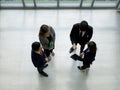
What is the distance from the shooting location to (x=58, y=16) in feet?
35.9

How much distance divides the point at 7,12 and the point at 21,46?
6.53 feet

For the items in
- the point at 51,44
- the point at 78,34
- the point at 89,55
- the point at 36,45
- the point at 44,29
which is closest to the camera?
the point at 36,45

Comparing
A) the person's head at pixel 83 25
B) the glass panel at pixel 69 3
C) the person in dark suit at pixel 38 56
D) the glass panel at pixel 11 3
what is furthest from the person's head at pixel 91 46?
the glass panel at pixel 11 3

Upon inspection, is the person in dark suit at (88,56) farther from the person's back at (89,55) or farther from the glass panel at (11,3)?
the glass panel at (11,3)

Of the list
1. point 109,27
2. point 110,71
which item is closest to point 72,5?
point 109,27

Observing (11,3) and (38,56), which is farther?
(11,3)

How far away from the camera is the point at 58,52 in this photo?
374 inches

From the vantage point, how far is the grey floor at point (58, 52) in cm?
857

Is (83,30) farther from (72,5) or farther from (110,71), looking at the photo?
(72,5)

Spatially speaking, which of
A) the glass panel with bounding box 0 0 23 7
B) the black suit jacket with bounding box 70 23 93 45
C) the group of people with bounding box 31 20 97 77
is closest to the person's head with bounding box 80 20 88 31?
the group of people with bounding box 31 20 97 77

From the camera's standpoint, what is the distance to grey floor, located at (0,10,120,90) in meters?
8.57

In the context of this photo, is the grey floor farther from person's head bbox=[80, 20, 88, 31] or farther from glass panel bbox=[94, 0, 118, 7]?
person's head bbox=[80, 20, 88, 31]

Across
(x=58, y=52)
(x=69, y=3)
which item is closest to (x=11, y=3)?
(x=69, y=3)

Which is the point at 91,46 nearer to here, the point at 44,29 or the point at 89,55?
the point at 89,55
